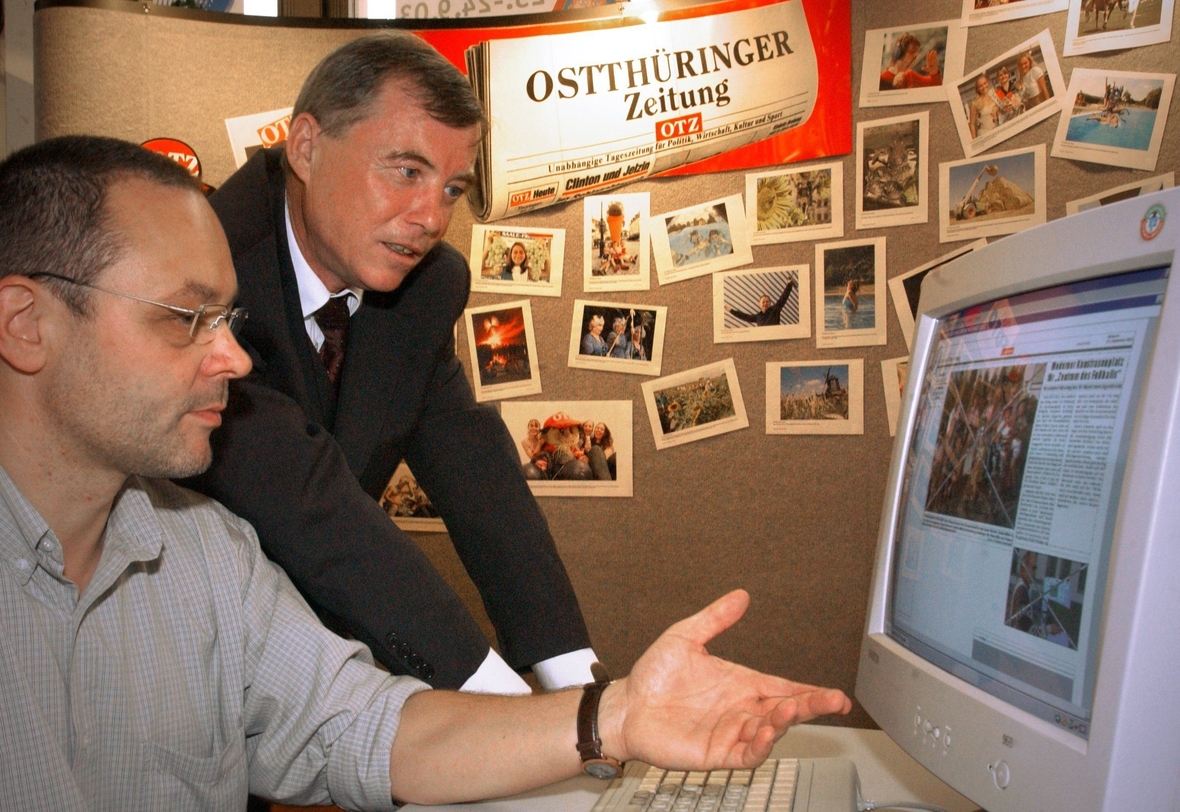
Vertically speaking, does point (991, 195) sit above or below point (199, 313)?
above

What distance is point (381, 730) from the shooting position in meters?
0.77

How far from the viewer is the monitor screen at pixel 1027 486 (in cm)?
52

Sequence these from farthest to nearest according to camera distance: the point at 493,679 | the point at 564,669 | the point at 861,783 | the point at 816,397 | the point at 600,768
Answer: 1. the point at 816,397
2. the point at 564,669
3. the point at 493,679
4. the point at 861,783
5. the point at 600,768

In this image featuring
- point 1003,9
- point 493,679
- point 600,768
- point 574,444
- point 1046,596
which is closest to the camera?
point 1046,596

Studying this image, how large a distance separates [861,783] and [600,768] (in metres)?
0.25

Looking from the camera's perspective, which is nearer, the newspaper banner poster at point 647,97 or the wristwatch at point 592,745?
the wristwatch at point 592,745

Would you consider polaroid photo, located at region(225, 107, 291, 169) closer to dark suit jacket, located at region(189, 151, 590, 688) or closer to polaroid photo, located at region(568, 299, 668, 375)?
dark suit jacket, located at region(189, 151, 590, 688)

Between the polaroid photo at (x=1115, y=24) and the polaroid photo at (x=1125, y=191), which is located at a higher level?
the polaroid photo at (x=1115, y=24)

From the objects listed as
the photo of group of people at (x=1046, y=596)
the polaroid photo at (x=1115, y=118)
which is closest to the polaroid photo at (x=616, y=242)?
the polaroid photo at (x=1115, y=118)

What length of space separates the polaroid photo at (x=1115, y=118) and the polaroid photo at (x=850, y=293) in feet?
0.95

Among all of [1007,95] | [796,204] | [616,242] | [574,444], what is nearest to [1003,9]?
[1007,95]

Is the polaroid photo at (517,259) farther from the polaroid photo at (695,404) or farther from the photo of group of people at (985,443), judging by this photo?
the photo of group of people at (985,443)

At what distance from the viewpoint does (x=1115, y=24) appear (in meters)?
1.26

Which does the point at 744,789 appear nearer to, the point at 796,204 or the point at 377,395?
the point at 377,395
